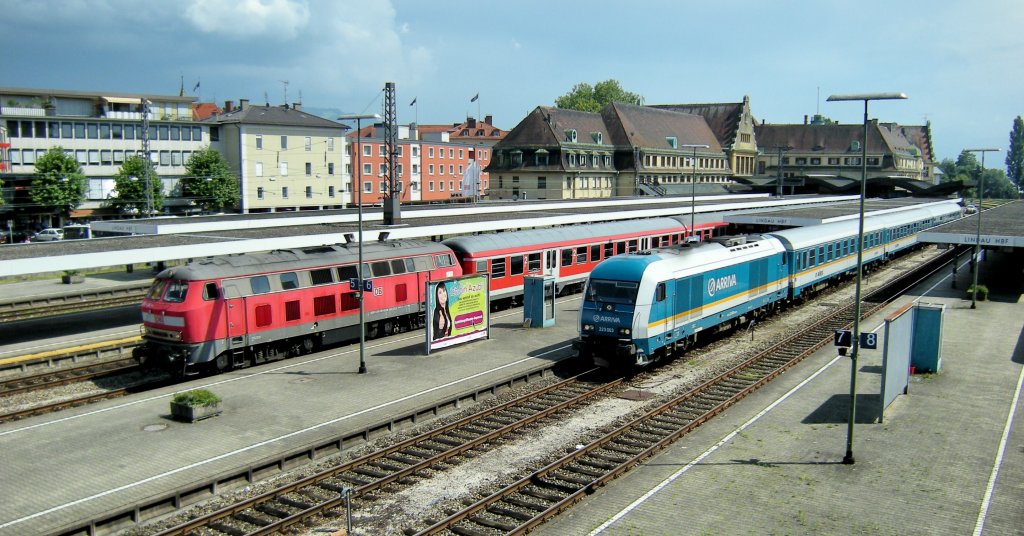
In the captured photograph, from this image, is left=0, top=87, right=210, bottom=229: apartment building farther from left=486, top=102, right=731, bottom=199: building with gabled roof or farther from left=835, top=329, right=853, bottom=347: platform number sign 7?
left=835, top=329, right=853, bottom=347: platform number sign 7

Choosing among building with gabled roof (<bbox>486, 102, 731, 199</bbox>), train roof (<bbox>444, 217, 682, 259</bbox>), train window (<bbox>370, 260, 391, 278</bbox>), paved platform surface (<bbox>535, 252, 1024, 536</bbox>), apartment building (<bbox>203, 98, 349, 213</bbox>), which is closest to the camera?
paved platform surface (<bbox>535, 252, 1024, 536</bbox>)

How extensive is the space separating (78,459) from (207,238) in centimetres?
1444

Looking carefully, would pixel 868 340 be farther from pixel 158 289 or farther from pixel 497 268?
pixel 158 289

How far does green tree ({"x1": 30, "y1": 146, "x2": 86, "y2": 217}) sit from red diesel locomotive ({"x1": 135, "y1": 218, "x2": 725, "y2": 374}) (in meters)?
47.0

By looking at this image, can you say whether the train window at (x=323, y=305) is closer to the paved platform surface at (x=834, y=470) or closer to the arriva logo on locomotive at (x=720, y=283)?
the arriva logo on locomotive at (x=720, y=283)

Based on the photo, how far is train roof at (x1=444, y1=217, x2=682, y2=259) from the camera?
1282 inches

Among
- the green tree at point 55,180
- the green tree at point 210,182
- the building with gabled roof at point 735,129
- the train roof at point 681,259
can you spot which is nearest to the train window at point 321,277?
the train roof at point 681,259

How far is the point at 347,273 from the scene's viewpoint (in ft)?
86.4

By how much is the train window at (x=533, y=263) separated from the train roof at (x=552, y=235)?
0.56 meters

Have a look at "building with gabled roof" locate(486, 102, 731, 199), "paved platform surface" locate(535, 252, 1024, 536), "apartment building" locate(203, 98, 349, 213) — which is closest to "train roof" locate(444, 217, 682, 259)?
"paved platform surface" locate(535, 252, 1024, 536)

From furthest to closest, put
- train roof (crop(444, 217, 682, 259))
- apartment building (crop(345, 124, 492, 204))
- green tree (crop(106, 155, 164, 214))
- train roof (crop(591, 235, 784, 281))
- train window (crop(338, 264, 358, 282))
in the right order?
apartment building (crop(345, 124, 492, 204)) < green tree (crop(106, 155, 164, 214)) < train roof (crop(444, 217, 682, 259)) < train window (crop(338, 264, 358, 282)) < train roof (crop(591, 235, 784, 281))

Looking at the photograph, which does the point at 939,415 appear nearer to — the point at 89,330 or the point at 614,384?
the point at 614,384

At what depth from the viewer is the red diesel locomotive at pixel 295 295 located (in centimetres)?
2200

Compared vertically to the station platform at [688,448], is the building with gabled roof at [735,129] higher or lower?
higher
